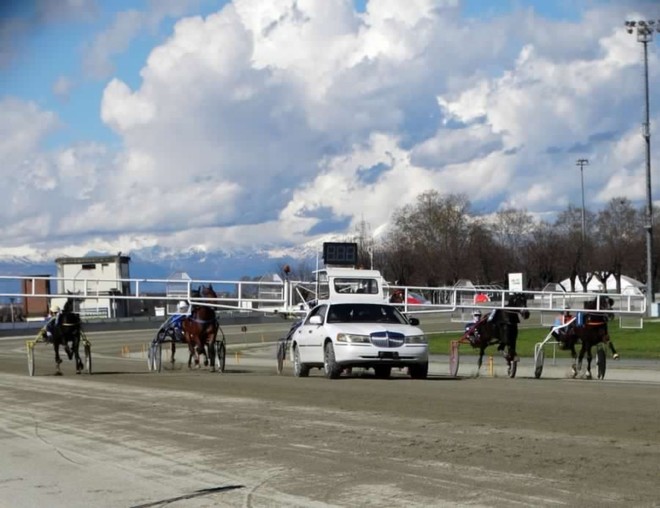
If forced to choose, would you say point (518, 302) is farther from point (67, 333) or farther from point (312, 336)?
point (67, 333)

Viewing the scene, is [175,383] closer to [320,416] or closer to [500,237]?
[320,416]

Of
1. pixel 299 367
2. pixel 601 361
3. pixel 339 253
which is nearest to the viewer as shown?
Answer: pixel 601 361

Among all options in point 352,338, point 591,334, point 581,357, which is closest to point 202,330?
point 352,338

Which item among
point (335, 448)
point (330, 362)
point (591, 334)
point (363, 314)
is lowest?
point (335, 448)

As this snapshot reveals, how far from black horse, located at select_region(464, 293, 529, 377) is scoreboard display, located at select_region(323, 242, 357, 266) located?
6.10 meters

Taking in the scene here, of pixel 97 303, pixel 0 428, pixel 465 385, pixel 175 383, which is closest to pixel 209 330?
pixel 175 383

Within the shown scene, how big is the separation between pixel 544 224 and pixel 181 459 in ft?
364

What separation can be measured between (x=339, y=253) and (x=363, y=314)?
8.40 metres

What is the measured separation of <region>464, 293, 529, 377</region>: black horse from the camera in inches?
1008

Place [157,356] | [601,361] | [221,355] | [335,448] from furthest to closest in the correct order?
1. [157,356]
2. [221,355]
3. [601,361]
4. [335,448]

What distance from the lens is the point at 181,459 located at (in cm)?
1132

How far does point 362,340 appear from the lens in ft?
73.4

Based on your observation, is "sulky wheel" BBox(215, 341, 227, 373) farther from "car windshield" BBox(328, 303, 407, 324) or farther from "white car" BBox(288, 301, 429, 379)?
"car windshield" BBox(328, 303, 407, 324)

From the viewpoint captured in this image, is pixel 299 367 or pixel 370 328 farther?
pixel 299 367
